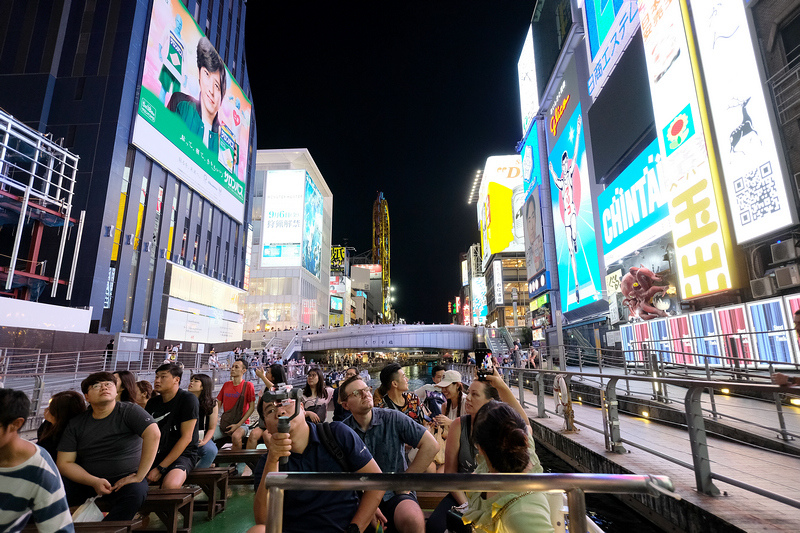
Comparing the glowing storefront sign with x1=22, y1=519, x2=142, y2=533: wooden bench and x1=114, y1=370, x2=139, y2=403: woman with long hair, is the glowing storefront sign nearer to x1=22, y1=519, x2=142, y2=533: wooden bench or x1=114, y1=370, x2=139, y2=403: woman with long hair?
x1=114, y1=370, x2=139, y2=403: woman with long hair

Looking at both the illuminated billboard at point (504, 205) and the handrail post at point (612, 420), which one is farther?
the illuminated billboard at point (504, 205)

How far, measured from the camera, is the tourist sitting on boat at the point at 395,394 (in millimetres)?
4730

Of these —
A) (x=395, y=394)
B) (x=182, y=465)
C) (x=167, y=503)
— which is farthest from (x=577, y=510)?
(x=182, y=465)

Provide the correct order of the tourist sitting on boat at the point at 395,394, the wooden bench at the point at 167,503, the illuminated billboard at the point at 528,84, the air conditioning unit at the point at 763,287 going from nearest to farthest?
the wooden bench at the point at 167,503 → the tourist sitting on boat at the point at 395,394 → the air conditioning unit at the point at 763,287 → the illuminated billboard at the point at 528,84

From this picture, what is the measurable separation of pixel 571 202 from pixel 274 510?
37697 millimetres

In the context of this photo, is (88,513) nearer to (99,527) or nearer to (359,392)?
(99,527)

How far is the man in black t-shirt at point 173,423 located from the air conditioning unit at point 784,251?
50.5 ft

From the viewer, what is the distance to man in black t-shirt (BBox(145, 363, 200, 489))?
437 cm

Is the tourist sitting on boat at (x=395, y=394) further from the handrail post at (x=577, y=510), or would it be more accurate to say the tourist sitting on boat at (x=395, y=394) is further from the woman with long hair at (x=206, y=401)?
the handrail post at (x=577, y=510)

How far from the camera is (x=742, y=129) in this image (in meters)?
12.8

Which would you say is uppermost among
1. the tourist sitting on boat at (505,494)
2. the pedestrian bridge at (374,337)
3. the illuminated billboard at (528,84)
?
the illuminated billboard at (528,84)

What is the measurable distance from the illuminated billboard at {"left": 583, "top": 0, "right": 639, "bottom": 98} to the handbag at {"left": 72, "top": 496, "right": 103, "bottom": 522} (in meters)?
29.2

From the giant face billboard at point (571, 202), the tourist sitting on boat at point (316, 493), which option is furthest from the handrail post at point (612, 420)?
the giant face billboard at point (571, 202)

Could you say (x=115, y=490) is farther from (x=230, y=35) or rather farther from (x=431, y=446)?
(x=230, y=35)
